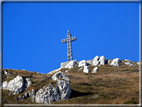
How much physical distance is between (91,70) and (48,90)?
150 feet

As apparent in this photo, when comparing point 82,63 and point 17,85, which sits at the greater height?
point 82,63

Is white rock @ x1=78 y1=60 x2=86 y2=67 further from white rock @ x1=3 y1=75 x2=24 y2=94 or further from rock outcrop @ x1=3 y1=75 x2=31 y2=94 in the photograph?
white rock @ x1=3 y1=75 x2=24 y2=94

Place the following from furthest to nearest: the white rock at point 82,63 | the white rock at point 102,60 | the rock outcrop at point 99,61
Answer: the rock outcrop at point 99,61 → the white rock at point 102,60 → the white rock at point 82,63

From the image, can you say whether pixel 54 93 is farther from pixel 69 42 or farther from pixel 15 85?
pixel 69 42

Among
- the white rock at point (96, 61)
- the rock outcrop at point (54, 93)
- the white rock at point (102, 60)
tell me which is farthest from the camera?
the white rock at point (96, 61)

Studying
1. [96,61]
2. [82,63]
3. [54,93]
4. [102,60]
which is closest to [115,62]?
[102,60]

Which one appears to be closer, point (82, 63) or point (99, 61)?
point (82, 63)

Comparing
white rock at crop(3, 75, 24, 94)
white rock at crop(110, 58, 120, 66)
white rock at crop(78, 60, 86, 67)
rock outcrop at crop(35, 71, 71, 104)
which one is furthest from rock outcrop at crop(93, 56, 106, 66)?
rock outcrop at crop(35, 71, 71, 104)

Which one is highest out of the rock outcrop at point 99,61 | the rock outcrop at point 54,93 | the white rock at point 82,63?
the rock outcrop at point 99,61

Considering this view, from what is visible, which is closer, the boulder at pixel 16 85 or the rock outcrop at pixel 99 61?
the boulder at pixel 16 85

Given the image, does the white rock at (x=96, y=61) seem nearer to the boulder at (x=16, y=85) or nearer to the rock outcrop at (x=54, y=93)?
the boulder at (x=16, y=85)

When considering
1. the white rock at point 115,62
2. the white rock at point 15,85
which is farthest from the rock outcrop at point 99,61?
the white rock at point 15,85

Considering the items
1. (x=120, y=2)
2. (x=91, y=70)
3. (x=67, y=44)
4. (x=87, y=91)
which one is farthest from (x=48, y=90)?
(x=67, y=44)

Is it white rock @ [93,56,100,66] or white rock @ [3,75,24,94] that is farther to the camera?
white rock @ [93,56,100,66]
